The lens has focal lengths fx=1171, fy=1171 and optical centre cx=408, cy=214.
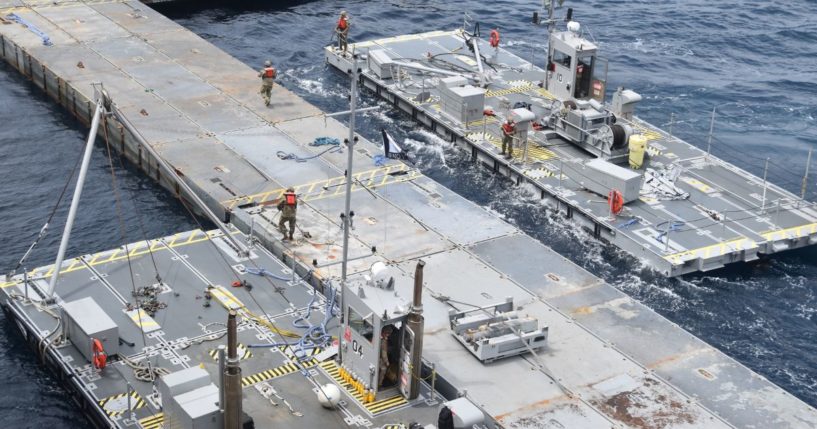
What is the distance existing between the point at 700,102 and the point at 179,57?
33.8 meters

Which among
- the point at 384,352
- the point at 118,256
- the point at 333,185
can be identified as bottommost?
the point at 118,256

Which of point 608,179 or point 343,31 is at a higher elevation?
point 343,31

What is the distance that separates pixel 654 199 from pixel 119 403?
98.9 feet

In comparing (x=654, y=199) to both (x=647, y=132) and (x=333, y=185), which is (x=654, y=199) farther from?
(x=333, y=185)

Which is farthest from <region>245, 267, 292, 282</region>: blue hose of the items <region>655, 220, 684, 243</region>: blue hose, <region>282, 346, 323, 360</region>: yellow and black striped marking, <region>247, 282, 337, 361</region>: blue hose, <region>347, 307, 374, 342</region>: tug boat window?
<region>655, 220, 684, 243</region>: blue hose

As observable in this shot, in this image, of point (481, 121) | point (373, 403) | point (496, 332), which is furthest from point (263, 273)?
point (481, 121)

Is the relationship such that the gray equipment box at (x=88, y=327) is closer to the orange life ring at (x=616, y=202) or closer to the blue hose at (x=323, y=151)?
the blue hose at (x=323, y=151)

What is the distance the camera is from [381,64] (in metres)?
75.1

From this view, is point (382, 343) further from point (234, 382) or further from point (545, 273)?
point (545, 273)

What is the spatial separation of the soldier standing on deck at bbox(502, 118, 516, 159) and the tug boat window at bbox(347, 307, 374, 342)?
920 inches

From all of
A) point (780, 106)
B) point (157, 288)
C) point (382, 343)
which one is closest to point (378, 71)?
point (780, 106)

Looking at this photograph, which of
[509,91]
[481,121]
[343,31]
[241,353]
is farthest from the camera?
[343,31]

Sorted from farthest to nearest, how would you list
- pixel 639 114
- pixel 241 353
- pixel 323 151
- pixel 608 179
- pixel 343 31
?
pixel 343 31, pixel 639 114, pixel 323 151, pixel 608 179, pixel 241 353

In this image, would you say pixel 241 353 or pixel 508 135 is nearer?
pixel 241 353
